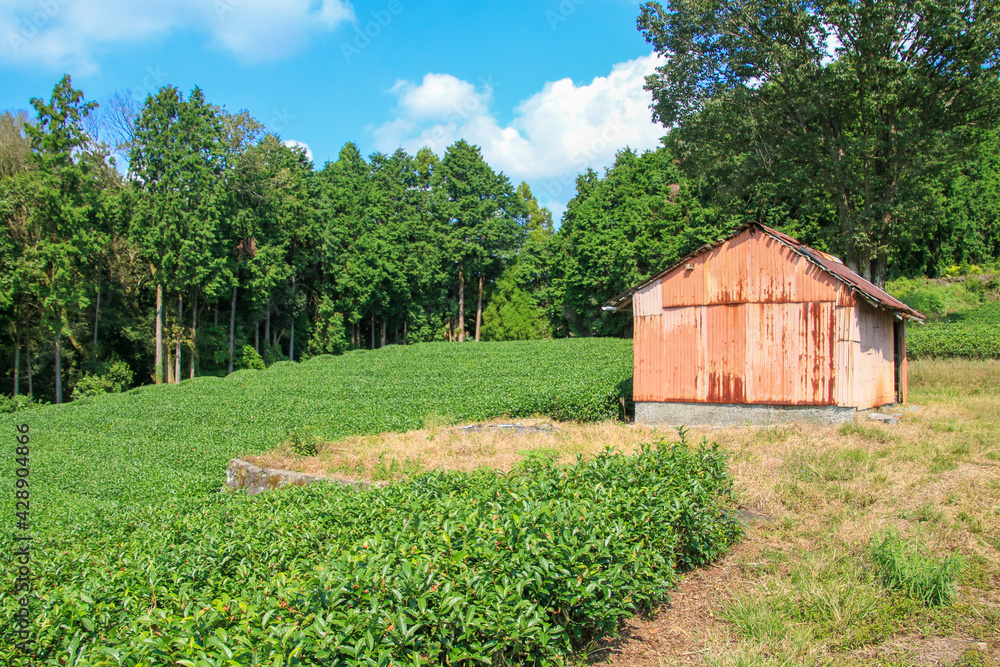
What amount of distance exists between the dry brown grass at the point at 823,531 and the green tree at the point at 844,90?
1067 centimetres

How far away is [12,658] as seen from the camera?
138 inches

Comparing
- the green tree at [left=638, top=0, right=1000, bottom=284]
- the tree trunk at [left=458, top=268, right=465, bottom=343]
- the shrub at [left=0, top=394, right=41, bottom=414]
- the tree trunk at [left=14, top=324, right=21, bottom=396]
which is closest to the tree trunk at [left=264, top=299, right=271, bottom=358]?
the tree trunk at [left=14, top=324, right=21, bottom=396]

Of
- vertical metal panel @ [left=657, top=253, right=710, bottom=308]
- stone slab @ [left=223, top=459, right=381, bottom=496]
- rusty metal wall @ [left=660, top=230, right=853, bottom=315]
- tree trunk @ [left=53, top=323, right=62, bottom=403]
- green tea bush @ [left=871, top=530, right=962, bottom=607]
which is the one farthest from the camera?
tree trunk @ [left=53, top=323, right=62, bottom=403]

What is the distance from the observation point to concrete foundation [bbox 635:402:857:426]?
1366 cm

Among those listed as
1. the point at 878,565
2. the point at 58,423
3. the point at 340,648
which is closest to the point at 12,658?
the point at 340,648

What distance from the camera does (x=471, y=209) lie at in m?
52.0

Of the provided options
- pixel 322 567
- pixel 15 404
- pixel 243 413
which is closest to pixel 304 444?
pixel 243 413

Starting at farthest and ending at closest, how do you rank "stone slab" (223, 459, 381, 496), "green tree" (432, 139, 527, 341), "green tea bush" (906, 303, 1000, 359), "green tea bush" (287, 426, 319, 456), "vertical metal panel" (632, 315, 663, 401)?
1. "green tree" (432, 139, 527, 341)
2. "green tea bush" (906, 303, 1000, 359)
3. "vertical metal panel" (632, 315, 663, 401)
4. "green tea bush" (287, 426, 319, 456)
5. "stone slab" (223, 459, 381, 496)

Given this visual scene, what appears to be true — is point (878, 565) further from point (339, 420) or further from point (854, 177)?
point (854, 177)

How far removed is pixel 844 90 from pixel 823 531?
1843cm

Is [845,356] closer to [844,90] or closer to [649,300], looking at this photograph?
[649,300]

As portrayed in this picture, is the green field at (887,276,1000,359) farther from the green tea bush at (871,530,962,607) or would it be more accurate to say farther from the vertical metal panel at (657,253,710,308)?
the green tea bush at (871,530,962,607)

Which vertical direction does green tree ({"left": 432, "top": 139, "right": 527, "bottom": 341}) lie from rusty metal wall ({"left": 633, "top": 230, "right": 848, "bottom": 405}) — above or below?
above

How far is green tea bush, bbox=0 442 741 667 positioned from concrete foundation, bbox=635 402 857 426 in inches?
301
